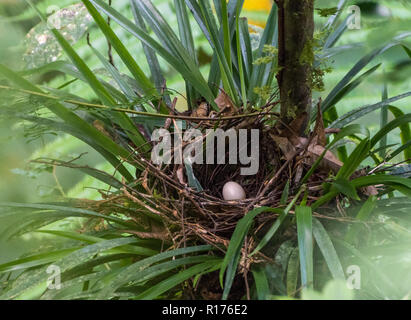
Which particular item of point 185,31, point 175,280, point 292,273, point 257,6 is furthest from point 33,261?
point 257,6

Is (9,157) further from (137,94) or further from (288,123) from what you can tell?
(288,123)

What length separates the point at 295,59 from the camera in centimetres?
51

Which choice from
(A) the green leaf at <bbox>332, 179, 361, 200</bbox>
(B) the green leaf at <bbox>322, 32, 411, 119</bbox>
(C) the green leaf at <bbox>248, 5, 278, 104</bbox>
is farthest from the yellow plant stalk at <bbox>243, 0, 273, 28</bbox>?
(A) the green leaf at <bbox>332, 179, 361, 200</bbox>

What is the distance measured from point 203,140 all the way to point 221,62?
0.11m

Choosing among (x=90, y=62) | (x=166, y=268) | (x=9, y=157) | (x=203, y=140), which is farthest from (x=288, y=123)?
(x=90, y=62)

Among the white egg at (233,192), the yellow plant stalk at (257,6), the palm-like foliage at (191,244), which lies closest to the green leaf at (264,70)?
the palm-like foliage at (191,244)

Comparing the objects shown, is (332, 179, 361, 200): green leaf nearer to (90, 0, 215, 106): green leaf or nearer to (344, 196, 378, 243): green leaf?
(344, 196, 378, 243): green leaf

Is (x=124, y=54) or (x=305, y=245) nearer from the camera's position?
(x=305, y=245)

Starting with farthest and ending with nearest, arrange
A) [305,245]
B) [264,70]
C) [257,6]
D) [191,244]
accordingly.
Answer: [257,6] < [264,70] < [191,244] < [305,245]

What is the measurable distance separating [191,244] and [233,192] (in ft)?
0.28

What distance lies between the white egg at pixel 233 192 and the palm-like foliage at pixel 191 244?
76 mm

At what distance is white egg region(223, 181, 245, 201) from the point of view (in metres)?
0.58

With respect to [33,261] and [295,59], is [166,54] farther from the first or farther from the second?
[33,261]
